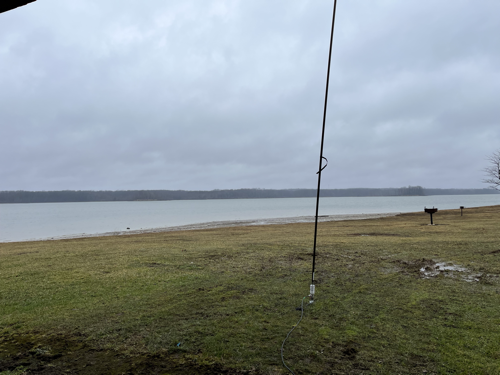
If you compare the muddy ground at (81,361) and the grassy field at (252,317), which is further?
the grassy field at (252,317)

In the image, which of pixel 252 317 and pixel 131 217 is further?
pixel 131 217

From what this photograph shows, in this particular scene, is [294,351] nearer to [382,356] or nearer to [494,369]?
[382,356]

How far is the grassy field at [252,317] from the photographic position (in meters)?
3.42

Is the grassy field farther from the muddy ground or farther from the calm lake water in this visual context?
the calm lake water

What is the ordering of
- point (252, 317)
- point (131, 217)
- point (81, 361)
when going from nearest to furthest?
point (81, 361) < point (252, 317) < point (131, 217)

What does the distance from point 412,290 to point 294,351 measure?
10.9 ft

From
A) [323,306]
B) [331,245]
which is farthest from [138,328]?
[331,245]

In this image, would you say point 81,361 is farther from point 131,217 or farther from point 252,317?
point 131,217

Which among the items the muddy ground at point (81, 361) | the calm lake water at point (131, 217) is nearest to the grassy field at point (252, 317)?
the muddy ground at point (81, 361)

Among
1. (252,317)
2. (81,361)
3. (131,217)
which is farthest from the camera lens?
(131,217)

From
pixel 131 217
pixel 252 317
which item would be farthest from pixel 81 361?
pixel 131 217

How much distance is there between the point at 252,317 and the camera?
15.2 ft

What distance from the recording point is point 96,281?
6945mm

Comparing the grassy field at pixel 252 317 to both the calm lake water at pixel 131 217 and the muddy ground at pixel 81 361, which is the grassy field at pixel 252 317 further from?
the calm lake water at pixel 131 217
